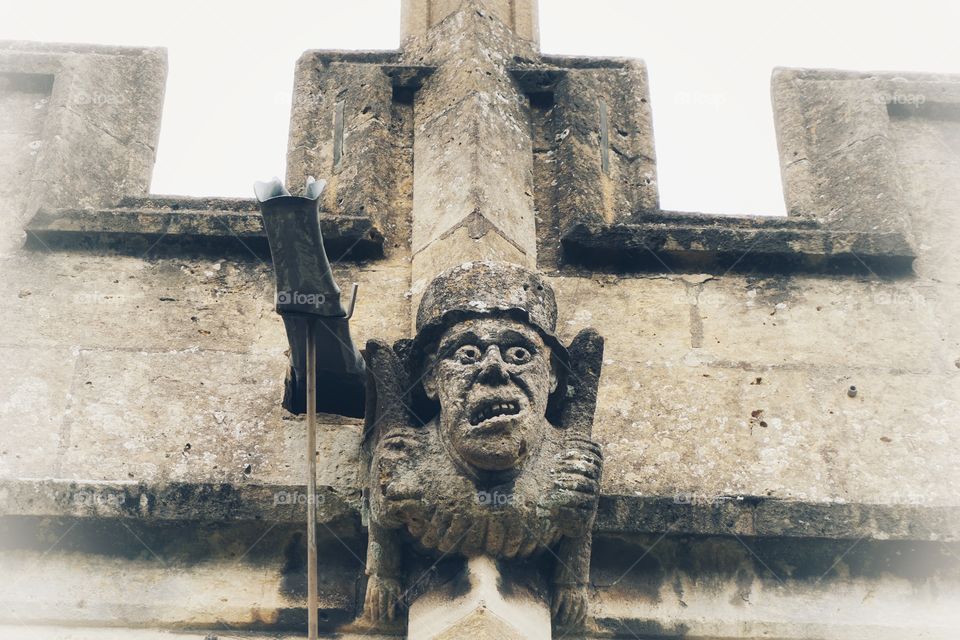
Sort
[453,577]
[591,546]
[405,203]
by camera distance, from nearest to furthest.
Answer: [453,577] < [591,546] < [405,203]

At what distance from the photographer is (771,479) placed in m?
7.39

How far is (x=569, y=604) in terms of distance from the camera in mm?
6656

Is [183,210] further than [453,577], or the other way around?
[183,210]

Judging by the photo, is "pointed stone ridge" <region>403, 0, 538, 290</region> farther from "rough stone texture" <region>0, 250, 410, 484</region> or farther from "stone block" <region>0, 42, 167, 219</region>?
"stone block" <region>0, 42, 167, 219</region>

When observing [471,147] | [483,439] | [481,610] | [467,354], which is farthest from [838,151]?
[481,610]

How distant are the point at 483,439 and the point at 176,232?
231cm

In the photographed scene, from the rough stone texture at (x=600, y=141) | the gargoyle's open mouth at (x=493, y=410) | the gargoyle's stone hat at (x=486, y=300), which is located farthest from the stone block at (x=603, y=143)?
the gargoyle's open mouth at (x=493, y=410)

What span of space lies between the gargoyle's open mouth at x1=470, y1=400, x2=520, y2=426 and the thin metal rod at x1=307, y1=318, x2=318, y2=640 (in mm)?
553

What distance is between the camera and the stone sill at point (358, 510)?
6961 millimetres

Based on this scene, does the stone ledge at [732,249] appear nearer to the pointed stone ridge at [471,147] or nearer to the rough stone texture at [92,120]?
the pointed stone ridge at [471,147]

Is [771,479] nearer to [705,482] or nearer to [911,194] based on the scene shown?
[705,482]

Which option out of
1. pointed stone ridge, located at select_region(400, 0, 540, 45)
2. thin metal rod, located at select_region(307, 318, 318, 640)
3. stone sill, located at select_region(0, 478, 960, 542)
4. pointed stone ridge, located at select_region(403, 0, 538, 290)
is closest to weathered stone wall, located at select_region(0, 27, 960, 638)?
stone sill, located at select_region(0, 478, 960, 542)

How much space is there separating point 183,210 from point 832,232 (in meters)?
2.86

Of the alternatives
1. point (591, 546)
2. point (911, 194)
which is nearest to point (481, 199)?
point (591, 546)
